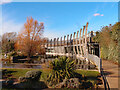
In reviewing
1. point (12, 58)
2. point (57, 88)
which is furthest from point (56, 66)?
point (12, 58)

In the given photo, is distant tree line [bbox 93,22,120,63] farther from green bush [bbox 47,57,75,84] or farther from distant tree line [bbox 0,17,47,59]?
distant tree line [bbox 0,17,47,59]

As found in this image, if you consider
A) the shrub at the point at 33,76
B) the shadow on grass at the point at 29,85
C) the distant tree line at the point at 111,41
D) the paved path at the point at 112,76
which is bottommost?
the shadow on grass at the point at 29,85

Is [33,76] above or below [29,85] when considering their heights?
above

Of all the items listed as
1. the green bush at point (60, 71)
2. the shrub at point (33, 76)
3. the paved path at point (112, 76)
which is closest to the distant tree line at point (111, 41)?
the paved path at point (112, 76)

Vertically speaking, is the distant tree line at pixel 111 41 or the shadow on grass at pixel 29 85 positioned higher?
the distant tree line at pixel 111 41

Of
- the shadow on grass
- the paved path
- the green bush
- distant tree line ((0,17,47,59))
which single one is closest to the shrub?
the shadow on grass

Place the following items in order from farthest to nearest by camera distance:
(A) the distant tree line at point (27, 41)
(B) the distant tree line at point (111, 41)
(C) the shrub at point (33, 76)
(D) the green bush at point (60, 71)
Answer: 1. (A) the distant tree line at point (27, 41)
2. (B) the distant tree line at point (111, 41)
3. (C) the shrub at point (33, 76)
4. (D) the green bush at point (60, 71)

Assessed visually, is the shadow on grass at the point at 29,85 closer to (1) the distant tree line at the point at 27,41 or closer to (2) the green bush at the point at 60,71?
(2) the green bush at the point at 60,71

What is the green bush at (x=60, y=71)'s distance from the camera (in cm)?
545

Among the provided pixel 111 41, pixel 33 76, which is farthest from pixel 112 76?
pixel 111 41

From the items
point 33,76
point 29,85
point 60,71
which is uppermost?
point 60,71

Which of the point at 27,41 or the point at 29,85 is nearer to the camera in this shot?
the point at 29,85

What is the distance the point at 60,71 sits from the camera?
5566 mm

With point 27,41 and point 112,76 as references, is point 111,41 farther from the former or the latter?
point 27,41
